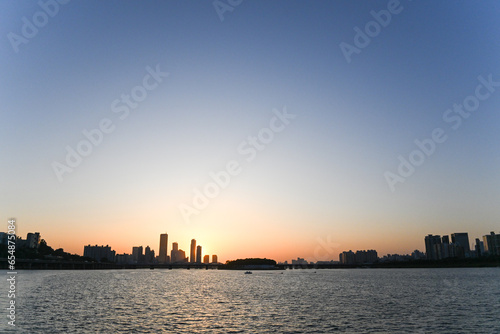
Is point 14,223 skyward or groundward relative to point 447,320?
skyward

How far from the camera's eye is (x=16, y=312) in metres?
60.9

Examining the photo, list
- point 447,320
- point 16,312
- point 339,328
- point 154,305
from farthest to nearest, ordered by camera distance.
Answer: point 154,305, point 16,312, point 447,320, point 339,328

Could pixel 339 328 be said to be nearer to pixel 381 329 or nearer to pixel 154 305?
pixel 381 329

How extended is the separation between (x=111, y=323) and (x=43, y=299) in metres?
40.9

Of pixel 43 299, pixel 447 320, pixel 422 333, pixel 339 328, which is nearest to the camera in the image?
pixel 422 333

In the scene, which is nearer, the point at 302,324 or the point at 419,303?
the point at 302,324

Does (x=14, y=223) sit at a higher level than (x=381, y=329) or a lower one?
higher

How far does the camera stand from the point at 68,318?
185 feet

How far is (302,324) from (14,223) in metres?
45.1

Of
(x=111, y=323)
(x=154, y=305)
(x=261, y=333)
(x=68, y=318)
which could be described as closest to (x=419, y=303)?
(x=261, y=333)

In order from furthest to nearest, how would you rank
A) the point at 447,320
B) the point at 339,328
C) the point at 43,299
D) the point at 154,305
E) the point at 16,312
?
the point at 43,299, the point at 154,305, the point at 16,312, the point at 447,320, the point at 339,328

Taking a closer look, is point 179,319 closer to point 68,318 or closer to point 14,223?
point 68,318

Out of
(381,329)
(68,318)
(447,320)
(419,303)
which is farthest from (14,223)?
(419,303)

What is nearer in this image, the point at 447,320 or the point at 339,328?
the point at 339,328
